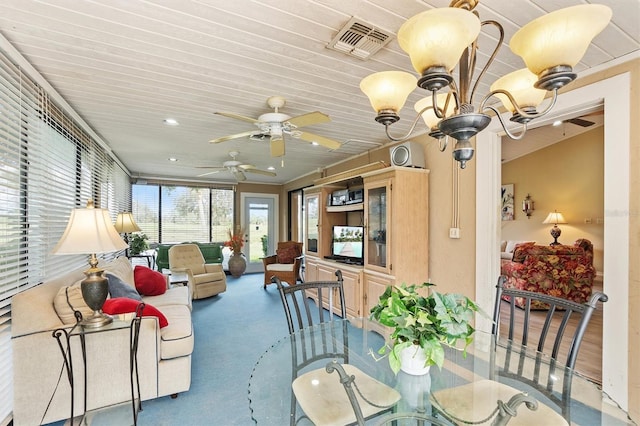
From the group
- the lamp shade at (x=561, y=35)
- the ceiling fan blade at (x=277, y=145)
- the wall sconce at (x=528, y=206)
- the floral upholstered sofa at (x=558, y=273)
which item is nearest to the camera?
the lamp shade at (x=561, y=35)

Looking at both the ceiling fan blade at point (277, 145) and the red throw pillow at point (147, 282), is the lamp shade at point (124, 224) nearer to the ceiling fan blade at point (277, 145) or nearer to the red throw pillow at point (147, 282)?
the red throw pillow at point (147, 282)

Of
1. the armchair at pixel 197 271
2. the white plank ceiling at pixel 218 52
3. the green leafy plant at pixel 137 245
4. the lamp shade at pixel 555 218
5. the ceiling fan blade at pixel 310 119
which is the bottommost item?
the armchair at pixel 197 271

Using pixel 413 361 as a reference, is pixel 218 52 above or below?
above

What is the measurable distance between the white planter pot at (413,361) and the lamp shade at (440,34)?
1.17 m

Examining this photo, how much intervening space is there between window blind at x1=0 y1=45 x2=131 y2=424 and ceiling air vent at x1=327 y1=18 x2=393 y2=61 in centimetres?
201

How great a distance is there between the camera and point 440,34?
983 millimetres

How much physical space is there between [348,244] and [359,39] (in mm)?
2995

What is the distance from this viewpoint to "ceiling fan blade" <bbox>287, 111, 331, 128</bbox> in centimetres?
230

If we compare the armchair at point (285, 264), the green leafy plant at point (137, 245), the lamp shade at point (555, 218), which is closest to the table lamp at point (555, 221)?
the lamp shade at point (555, 218)

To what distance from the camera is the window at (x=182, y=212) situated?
673cm

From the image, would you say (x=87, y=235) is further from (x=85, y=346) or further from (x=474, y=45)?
(x=474, y=45)

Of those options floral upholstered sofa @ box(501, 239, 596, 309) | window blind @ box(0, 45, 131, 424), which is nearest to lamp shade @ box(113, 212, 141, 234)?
window blind @ box(0, 45, 131, 424)

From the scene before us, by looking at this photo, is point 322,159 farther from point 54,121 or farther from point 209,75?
point 54,121

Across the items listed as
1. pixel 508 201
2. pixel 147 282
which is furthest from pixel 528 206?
pixel 147 282
